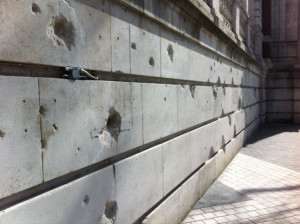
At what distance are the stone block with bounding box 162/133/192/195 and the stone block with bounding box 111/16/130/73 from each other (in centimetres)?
122

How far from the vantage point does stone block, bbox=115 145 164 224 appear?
2.77 metres

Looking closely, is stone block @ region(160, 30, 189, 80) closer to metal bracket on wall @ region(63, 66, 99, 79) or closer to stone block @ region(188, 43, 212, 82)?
stone block @ region(188, 43, 212, 82)

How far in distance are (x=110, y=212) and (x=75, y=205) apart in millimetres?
542

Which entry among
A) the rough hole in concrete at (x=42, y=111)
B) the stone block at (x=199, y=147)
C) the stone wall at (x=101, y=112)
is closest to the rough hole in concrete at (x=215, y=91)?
the stone block at (x=199, y=147)

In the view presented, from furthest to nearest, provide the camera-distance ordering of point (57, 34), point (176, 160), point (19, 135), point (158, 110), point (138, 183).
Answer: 1. point (176, 160)
2. point (158, 110)
3. point (138, 183)
4. point (57, 34)
5. point (19, 135)

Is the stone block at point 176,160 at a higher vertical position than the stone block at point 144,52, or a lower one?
lower

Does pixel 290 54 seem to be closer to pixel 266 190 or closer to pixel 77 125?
pixel 266 190

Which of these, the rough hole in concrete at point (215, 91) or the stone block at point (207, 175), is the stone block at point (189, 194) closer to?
the stone block at point (207, 175)

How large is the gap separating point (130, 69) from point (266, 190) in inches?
149

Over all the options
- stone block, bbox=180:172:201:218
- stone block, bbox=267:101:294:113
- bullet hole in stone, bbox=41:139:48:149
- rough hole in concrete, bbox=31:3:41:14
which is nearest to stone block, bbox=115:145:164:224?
stone block, bbox=180:172:201:218

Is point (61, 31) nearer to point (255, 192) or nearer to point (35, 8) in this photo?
point (35, 8)

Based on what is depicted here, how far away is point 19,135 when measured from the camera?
174 cm

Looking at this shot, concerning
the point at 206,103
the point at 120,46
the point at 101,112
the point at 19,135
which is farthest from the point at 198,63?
the point at 19,135

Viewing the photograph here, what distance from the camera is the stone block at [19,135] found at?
166cm
